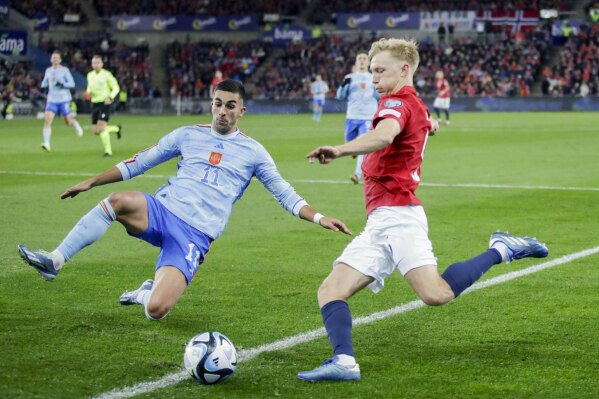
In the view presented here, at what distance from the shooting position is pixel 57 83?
88.4 feet

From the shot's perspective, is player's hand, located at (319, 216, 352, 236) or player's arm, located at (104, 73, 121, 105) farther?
player's arm, located at (104, 73, 121, 105)

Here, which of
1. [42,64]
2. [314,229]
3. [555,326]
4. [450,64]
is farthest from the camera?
[450,64]

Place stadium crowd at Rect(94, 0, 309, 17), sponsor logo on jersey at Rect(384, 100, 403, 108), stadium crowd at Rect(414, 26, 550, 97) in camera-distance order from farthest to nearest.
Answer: stadium crowd at Rect(94, 0, 309, 17) < stadium crowd at Rect(414, 26, 550, 97) < sponsor logo on jersey at Rect(384, 100, 403, 108)

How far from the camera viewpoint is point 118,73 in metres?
61.3

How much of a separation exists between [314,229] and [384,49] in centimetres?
660

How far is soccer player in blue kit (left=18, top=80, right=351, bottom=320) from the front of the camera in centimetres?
684

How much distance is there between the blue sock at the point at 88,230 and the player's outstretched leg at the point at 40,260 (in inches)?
7.0

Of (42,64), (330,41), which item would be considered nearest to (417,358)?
(42,64)

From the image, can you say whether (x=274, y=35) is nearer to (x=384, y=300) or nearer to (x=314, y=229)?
(x=314, y=229)

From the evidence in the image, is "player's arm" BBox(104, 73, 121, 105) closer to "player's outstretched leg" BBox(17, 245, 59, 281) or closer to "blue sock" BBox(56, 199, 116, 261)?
"blue sock" BBox(56, 199, 116, 261)

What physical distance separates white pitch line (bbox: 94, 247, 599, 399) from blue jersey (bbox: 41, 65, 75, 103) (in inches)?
750

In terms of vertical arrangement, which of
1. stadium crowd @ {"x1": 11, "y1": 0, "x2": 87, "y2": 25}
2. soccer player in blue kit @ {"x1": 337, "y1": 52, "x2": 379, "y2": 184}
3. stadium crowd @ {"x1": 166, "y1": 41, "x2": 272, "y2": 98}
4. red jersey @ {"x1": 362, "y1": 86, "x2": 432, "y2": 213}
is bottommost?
stadium crowd @ {"x1": 166, "y1": 41, "x2": 272, "y2": 98}

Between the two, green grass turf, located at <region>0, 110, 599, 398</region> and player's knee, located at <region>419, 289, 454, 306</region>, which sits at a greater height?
player's knee, located at <region>419, 289, 454, 306</region>

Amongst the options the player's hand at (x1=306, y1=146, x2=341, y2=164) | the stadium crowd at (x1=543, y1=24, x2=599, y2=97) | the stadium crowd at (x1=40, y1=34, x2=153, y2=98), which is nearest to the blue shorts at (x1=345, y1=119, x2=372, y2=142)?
the player's hand at (x1=306, y1=146, x2=341, y2=164)
